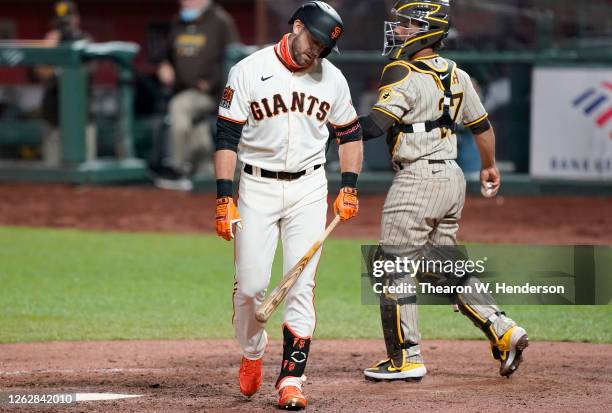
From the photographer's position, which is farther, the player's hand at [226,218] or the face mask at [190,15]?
the face mask at [190,15]

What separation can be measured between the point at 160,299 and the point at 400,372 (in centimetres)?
290

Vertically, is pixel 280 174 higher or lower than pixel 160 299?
higher

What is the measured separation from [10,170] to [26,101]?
3.10ft

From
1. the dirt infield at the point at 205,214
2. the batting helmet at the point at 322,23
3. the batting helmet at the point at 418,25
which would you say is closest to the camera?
the batting helmet at the point at 322,23

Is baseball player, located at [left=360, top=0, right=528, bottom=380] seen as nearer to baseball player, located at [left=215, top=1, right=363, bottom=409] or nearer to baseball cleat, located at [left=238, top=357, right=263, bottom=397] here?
baseball player, located at [left=215, top=1, right=363, bottom=409]

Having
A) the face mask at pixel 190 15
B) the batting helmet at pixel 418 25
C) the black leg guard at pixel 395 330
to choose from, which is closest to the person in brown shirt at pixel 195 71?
the face mask at pixel 190 15

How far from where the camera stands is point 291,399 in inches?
199

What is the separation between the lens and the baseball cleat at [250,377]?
535 cm

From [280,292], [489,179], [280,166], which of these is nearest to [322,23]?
[280,166]

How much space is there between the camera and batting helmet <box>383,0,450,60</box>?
18.9 ft

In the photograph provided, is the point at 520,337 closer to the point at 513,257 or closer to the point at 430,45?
the point at 430,45

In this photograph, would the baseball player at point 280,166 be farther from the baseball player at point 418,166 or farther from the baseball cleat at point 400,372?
the baseball cleat at point 400,372

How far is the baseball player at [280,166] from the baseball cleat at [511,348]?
1075 mm

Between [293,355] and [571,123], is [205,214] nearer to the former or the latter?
[571,123]
